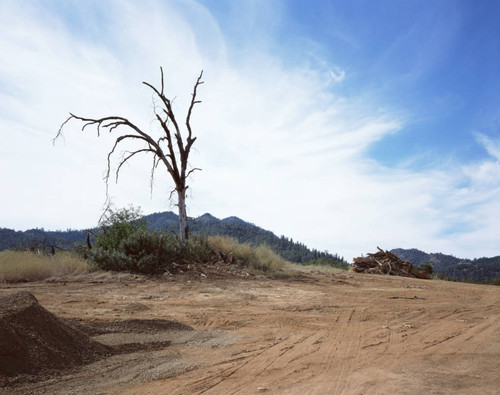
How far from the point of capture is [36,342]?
3.94 m

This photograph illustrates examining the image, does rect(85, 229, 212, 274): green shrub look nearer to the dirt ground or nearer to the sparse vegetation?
the dirt ground

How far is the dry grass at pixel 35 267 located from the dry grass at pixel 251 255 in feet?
18.5

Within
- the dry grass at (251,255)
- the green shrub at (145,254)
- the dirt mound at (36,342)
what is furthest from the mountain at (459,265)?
the dirt mound at (36,342)

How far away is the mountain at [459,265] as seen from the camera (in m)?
37.0

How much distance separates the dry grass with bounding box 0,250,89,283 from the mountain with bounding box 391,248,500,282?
58.9 feet

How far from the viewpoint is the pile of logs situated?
18.0m

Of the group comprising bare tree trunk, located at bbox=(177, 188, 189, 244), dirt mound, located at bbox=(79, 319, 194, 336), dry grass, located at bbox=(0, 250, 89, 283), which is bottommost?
dirt mound, located at bbox=(79, 319, 194, 336)

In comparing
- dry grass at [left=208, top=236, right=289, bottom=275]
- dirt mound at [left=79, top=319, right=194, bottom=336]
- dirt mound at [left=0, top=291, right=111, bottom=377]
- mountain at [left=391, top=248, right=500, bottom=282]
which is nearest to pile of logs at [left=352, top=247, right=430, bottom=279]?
mountain at [left=391, top=248, right=500, bottom=282]

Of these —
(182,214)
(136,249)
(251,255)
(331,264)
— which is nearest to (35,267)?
(136,249)

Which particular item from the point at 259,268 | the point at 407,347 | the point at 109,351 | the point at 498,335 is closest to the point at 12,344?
the point at 109,351

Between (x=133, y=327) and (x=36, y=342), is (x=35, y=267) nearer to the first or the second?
(x=133, y=327)

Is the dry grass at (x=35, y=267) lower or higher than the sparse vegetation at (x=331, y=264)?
lower

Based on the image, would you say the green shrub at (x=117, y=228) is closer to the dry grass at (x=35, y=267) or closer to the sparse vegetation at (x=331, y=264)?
the dry grass at (x=35, y=267)

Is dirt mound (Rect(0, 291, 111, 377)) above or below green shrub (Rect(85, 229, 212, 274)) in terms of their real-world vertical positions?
below
